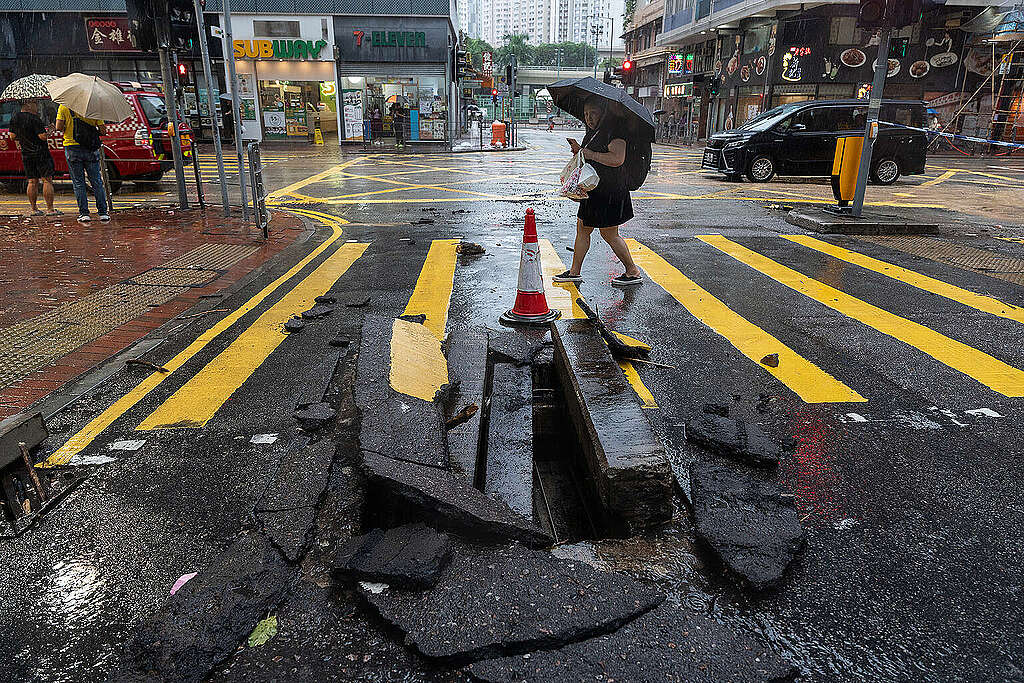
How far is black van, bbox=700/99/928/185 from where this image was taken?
57.7 feet

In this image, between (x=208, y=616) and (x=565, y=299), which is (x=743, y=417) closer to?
(x=565, y=299)

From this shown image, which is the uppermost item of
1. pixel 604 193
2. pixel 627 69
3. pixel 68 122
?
pixel 627 69

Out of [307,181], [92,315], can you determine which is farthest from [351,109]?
[92,315]

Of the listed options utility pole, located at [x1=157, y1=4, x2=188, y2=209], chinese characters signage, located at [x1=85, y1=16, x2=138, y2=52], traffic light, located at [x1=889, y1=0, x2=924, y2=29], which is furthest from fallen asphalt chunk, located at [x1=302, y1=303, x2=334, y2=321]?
chinese characters signage, located at [x1=85, y1=16, x2=138, y2=52]

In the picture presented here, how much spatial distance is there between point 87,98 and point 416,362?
834 centimetres

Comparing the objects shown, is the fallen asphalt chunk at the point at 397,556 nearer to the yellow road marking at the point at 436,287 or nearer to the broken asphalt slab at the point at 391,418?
the broken asphalt slab at the point at 391,418

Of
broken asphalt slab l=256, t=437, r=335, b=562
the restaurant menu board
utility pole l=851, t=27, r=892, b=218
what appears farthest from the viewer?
the restaurant menu board

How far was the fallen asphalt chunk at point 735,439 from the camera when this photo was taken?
137 inches

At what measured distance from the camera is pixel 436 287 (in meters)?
7.04

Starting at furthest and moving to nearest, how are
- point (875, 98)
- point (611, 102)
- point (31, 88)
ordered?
point (31, 88) < point (875, 98) < point (611, 102)

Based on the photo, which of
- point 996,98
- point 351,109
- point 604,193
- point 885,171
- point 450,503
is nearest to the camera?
point 450,503

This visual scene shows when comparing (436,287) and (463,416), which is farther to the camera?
(436,287)

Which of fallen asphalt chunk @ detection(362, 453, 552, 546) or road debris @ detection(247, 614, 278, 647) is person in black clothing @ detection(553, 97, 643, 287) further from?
road debris @ detection(247, 614, 278, 647)

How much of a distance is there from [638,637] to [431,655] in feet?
2.30
